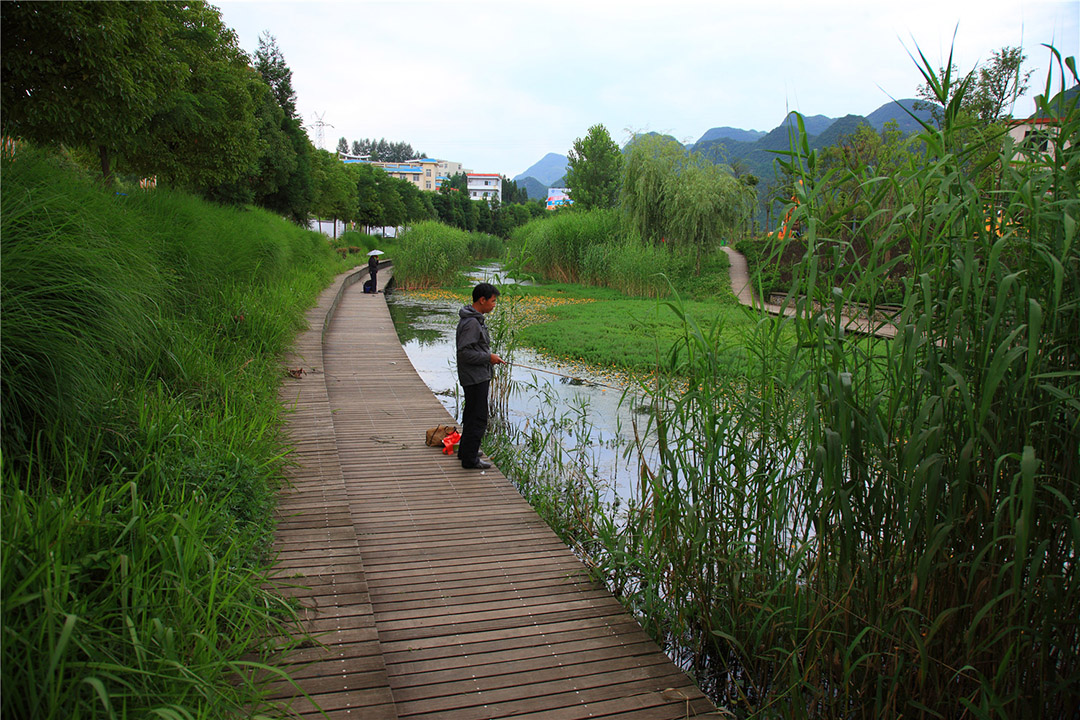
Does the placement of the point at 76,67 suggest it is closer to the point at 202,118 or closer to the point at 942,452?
the point at 202,118

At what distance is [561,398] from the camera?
804cm

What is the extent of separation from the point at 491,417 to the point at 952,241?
5370mm

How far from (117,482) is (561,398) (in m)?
5.75

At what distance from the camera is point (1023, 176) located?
2.13 m

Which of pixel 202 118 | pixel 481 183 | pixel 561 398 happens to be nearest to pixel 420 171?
pixel 481 183

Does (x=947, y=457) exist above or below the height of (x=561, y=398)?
above

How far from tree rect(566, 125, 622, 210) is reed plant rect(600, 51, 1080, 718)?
49.0 metres

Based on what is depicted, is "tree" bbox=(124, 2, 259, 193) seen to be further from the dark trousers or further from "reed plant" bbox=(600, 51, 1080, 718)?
"reed plant" bbox=(600, 51, 1080, 718)

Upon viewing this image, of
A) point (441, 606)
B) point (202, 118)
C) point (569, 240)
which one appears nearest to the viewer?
point (441, 606)

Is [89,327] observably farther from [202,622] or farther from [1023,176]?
[1023,176]

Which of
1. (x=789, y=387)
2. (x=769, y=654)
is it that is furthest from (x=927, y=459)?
(x=769, y=654)

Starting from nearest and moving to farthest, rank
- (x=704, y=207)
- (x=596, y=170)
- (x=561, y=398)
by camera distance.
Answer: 1. (x=561, y=398)
2. (x=704, y=207)
3. (x=596, y=170)

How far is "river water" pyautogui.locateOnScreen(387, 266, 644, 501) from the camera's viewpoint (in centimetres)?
571

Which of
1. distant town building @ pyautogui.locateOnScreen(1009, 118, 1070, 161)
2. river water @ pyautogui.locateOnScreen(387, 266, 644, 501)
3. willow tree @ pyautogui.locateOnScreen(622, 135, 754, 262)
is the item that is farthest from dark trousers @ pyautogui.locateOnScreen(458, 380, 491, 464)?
willow tree @ pyautogui.locateOnScreen(622, 135, 754, 262)
